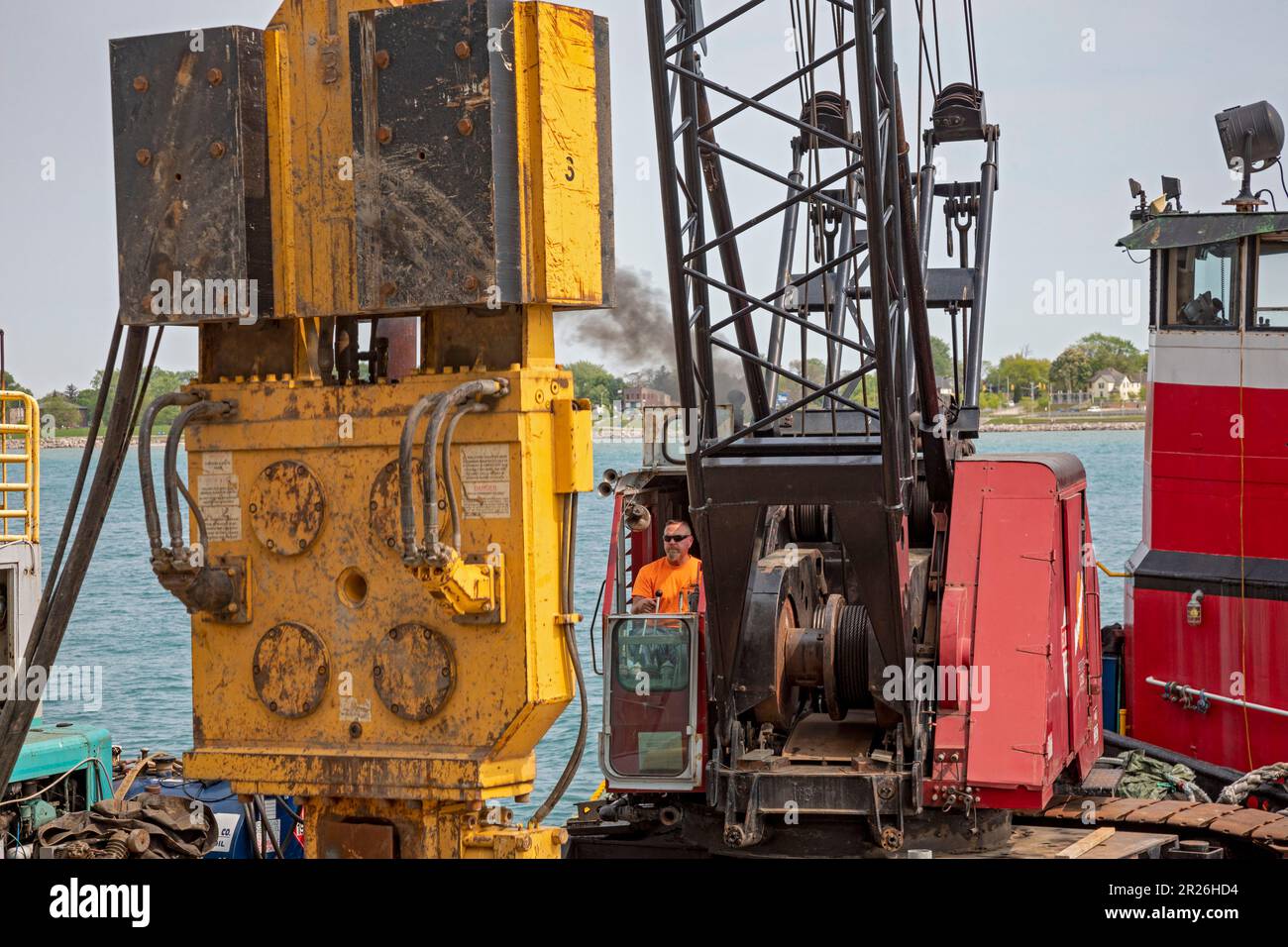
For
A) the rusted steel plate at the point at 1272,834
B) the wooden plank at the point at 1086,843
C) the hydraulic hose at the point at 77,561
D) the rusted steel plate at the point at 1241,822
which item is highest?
the hydraulic hose at the point at 77,561

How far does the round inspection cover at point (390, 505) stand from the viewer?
6.61m

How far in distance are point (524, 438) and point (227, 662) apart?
165 cm

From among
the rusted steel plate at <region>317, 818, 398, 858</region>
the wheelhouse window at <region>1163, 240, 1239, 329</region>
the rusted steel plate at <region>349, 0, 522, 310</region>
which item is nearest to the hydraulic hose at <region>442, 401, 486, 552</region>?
the rusted steel plate at <region>349, 0, 522, 310</region>

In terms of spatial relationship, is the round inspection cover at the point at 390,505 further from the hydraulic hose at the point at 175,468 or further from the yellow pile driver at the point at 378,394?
the hydraulic hose at the point at 175,468

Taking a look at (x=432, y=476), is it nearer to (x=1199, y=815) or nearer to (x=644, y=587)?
(x=644, y=587)

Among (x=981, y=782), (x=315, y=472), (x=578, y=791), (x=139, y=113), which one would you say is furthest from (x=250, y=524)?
(x=578, y=791)

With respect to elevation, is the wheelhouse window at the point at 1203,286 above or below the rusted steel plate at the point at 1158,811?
above

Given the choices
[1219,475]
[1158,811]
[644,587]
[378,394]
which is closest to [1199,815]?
[1158,811]

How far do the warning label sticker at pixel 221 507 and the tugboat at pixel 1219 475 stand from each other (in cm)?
1091

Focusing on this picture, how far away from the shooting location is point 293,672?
6.83 m

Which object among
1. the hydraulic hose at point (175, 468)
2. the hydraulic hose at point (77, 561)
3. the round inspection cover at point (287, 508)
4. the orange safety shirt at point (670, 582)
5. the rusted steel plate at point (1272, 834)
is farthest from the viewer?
the rusted steel plate at point (1272, 834)

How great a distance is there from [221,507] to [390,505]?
0.83 metres

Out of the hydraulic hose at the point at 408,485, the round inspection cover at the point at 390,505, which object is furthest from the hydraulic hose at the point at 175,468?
the hydraulic hose at the point at 408,485

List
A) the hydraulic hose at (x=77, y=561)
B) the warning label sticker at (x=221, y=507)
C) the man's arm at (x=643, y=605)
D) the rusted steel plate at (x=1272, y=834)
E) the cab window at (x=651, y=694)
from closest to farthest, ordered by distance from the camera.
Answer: the hydraulic hose at (x=77, y=561) → the warning label sticker at (x=221, y=507) → the cab window at (x=651, y=694) → the man's arm at (x=643, y=605) → the rusted steel plate at (x=1272, y=834)
